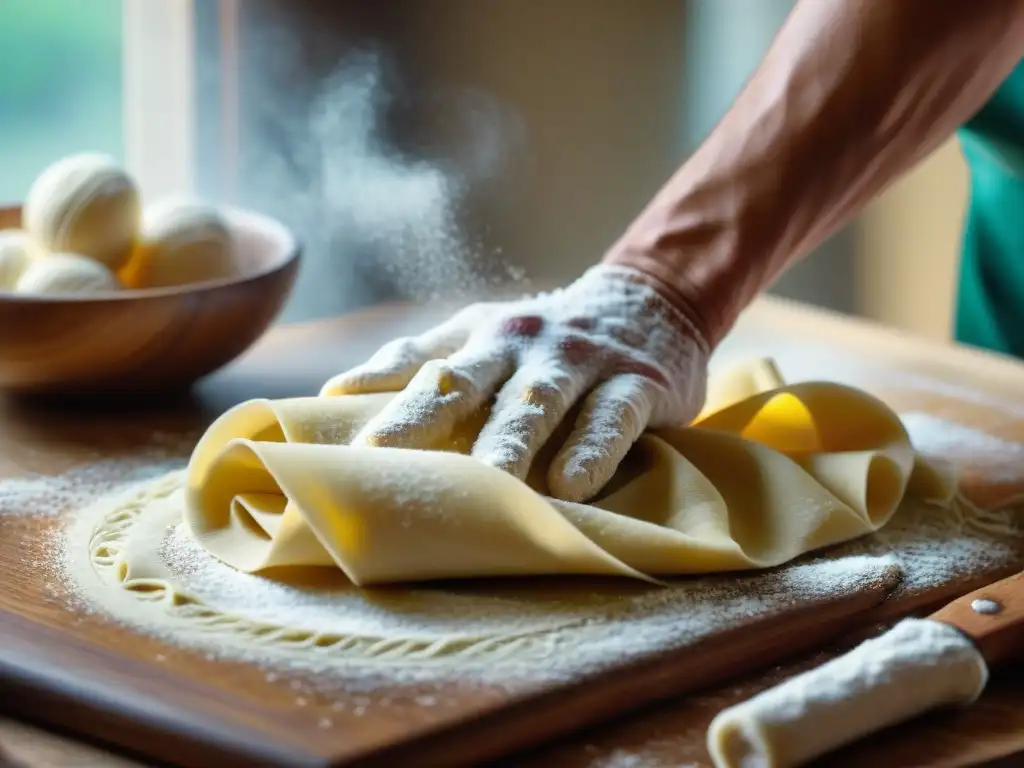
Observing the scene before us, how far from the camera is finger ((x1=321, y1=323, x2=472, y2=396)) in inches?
40.8

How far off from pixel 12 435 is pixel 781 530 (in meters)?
0.70

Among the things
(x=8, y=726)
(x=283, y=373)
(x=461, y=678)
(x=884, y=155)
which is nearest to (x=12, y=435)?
(x=283, y=373)

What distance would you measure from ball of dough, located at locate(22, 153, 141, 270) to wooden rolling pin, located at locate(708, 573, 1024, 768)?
2.67 feet

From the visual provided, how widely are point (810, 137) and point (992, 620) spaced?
0.52 meters

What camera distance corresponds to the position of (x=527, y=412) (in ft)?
3.15

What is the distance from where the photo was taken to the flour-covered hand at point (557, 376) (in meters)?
0.95

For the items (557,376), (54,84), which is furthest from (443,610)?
(54,84)

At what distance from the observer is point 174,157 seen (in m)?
2.02

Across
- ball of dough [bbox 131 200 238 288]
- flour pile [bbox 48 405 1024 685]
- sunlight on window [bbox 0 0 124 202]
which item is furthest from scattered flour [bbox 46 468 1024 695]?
sunlight on window [bbox 0 0 124 202]

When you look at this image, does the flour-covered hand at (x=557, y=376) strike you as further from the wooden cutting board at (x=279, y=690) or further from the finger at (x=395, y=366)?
the wooden cutting board at (x=279, y=690)

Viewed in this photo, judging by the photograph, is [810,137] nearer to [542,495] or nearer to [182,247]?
[542,495]

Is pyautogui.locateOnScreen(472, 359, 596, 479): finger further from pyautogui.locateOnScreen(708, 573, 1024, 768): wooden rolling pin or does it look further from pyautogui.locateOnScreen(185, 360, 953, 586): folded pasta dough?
pyautogui.locateOnScreen(708, 573, 1024, 768): wooden rolling pin

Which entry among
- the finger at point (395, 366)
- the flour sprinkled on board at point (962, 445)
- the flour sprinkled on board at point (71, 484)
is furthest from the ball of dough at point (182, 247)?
the flour sprinkled on board at point (962, 445)

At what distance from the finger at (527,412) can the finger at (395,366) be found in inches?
3.5
